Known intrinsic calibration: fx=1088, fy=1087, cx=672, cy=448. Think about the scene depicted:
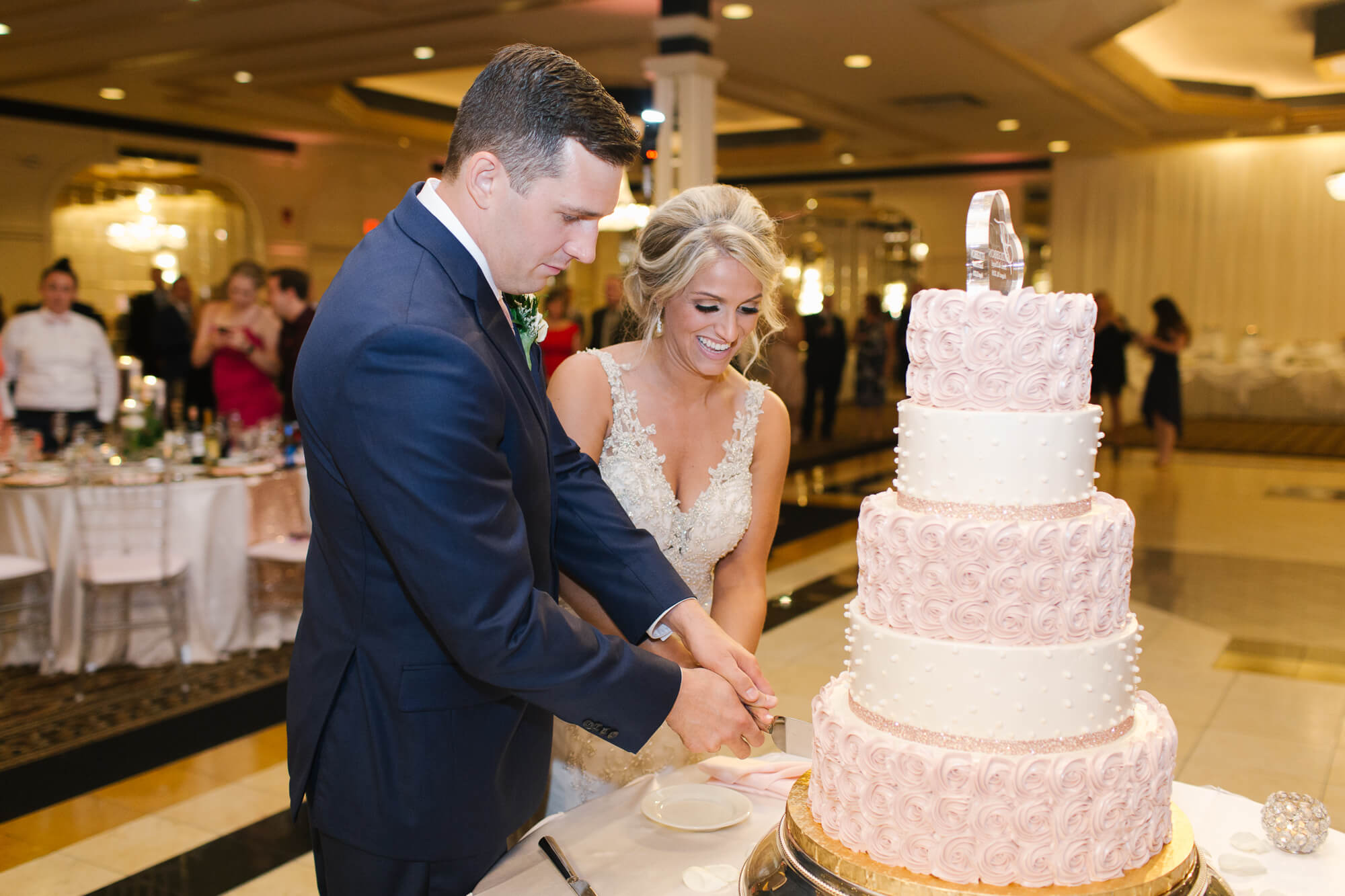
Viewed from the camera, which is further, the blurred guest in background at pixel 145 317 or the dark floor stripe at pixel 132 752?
the blurred guest in background at pixel 145 317

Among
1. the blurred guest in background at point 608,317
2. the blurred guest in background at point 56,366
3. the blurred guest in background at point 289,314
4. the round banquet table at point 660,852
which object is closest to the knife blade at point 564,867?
the round banquet table at point 660,852

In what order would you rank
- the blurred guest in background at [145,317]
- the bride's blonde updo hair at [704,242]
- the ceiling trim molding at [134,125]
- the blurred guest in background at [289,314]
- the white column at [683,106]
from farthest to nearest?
the ceiling trim molding at [134,125] → the blurred guest in background at [145,317] → the white column at [683,106] → the blurred guest in background at [289,314] → the bride's blonde updo hair at [704,242]

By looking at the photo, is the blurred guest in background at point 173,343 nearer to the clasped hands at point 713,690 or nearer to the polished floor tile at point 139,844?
the polished floor tile at point 139,844

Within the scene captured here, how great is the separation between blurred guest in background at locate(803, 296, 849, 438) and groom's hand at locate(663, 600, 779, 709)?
42.6 ft

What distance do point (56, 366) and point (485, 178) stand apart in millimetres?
6321

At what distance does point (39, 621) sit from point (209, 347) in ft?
7.39

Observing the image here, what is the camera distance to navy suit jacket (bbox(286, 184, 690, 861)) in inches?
52.0

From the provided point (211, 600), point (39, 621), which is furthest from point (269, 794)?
point (39, 621)

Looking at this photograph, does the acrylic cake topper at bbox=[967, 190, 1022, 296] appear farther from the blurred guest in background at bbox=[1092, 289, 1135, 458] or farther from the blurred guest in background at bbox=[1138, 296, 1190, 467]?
the blurred guest in background at bbox=[1092, 289, 1135, 458]

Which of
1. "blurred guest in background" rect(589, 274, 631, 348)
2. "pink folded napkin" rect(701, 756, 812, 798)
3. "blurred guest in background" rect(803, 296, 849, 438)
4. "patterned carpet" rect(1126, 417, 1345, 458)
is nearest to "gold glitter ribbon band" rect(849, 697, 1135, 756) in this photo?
"pink folded napkin" rect(701, 756, 812, 798)

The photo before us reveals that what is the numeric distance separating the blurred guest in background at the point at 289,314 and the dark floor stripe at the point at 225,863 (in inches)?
125

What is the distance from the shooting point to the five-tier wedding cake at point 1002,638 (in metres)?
1.40

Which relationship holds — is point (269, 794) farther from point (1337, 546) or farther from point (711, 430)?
point (1337, 546)

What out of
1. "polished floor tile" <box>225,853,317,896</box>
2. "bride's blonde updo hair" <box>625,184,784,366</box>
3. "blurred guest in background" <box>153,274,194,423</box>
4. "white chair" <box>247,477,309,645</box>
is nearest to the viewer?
"bride's blonde updo hair" <box>625,184,784,366</box>
